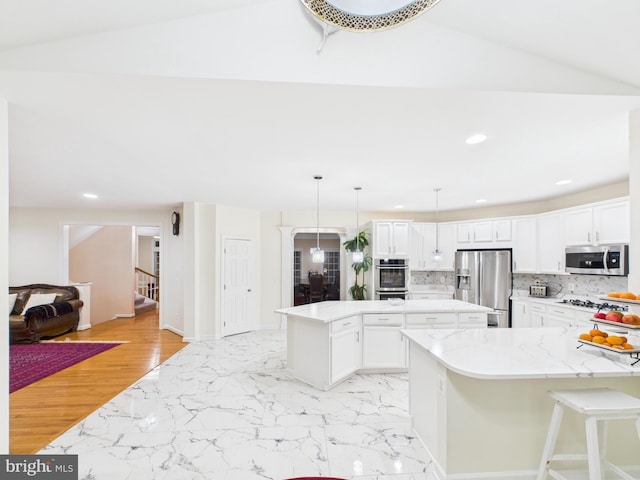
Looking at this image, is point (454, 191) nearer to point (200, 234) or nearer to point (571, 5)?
point (571, 5)

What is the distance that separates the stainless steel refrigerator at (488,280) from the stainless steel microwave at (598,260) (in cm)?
89

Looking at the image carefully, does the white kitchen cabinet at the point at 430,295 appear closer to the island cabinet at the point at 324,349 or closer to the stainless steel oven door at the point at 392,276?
the stainless steel oven door at the point at 392,276

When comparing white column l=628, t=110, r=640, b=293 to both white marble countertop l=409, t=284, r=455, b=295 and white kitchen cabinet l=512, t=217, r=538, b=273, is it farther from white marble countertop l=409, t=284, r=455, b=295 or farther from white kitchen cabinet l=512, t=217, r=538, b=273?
white marble countertop l=409, t=284, r=455, b=295

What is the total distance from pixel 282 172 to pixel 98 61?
78.1 inches

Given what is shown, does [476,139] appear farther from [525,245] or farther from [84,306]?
[84,306]

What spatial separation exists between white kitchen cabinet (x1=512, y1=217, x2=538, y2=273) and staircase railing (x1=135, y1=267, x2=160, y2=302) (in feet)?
32.2

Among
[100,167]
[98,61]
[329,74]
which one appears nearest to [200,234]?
[100,167]

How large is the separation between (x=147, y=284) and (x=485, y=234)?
32.0 feet

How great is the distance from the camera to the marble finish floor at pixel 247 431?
210cm

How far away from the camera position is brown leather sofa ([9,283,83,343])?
4949mm

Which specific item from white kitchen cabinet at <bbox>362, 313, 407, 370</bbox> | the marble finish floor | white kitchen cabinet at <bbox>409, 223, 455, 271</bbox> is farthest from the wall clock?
white kitchen cabinet at <bbox>409, 223, 455, 271</bbox>

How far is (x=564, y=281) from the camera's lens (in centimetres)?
476

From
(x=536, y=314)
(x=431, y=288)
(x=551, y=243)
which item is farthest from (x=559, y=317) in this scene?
(x=431, y=288)

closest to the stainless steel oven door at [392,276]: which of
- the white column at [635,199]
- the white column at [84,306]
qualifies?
the white column at [635,199]
